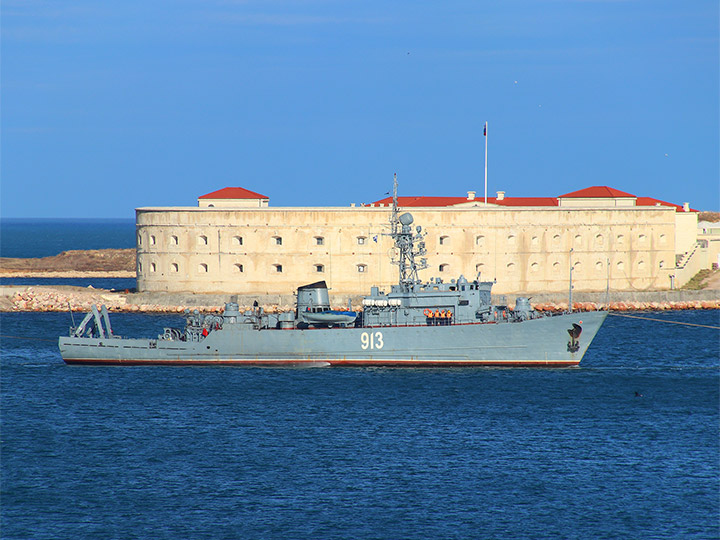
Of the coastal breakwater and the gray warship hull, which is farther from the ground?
the coastal breakwater

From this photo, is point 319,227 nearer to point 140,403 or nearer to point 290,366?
point 290,366

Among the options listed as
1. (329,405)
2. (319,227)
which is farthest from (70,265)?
(329,405)

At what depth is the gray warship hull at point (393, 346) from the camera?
4125cm

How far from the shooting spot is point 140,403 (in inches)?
1412

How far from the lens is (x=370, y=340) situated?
41906 mm

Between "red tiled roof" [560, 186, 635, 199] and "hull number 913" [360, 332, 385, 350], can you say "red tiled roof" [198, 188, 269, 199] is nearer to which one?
"red tiled roof" [560, 186, 635, 199]

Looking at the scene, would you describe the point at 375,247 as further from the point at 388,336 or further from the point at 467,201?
the point at 388,336

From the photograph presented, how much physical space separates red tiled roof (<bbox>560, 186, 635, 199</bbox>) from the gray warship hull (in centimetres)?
3708

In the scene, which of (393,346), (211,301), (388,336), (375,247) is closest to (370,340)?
(388,336)

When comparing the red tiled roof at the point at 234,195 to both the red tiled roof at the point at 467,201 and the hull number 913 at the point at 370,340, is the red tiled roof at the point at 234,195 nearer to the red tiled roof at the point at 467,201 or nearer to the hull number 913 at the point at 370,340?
the red tiled roof at the point at 467,201

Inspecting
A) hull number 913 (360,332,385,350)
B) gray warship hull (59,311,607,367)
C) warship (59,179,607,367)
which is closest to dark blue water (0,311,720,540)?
gray warship hull (59,311,607,367)

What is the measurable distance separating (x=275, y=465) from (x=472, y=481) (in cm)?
548

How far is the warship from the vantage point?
41.3 m

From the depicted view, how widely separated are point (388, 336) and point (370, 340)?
0.79 m
